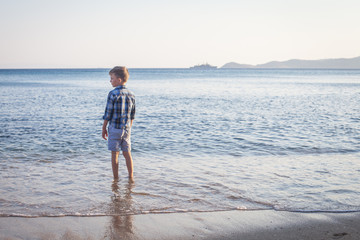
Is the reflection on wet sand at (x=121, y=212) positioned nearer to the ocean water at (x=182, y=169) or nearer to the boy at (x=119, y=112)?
the ocean water at (x=182, y=169)

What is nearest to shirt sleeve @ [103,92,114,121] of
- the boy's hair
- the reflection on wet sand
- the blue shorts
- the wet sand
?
the blue shorts

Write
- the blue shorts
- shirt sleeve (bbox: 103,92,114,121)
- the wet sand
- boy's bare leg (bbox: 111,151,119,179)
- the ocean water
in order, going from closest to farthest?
1. the wet sand
2. the ocean water
3. shirt sleeve (bbox: 103,92,114,121)
4. the blue shorts
5. boy's bare leg (bbox: 111,151,119,179)

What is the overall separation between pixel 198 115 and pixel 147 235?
12.8 m

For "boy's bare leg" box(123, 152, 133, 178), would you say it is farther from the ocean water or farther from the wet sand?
the wet sand

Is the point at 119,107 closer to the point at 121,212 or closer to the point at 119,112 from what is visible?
the point at 119,112

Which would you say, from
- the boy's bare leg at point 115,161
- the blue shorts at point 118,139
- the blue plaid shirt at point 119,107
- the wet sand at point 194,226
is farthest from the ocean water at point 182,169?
the blue plaid shirt at point 119,107

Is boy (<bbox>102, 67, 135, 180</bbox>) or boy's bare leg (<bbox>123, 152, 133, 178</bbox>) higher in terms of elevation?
boy (<bbox>102, 67, 135, 180</bbox>)

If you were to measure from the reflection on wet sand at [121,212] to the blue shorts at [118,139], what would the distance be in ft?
2.17

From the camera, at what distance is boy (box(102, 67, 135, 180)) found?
5336 millimetres

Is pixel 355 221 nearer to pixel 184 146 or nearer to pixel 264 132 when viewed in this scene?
pixel 184 146

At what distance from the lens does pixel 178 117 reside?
15.6 m

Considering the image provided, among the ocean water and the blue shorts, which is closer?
the ocean water

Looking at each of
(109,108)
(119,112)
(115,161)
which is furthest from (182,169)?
(109,108)

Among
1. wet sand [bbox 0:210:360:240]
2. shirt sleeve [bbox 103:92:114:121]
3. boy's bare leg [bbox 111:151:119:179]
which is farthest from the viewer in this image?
boy's bare leg [bbox 111:151:119:179]
